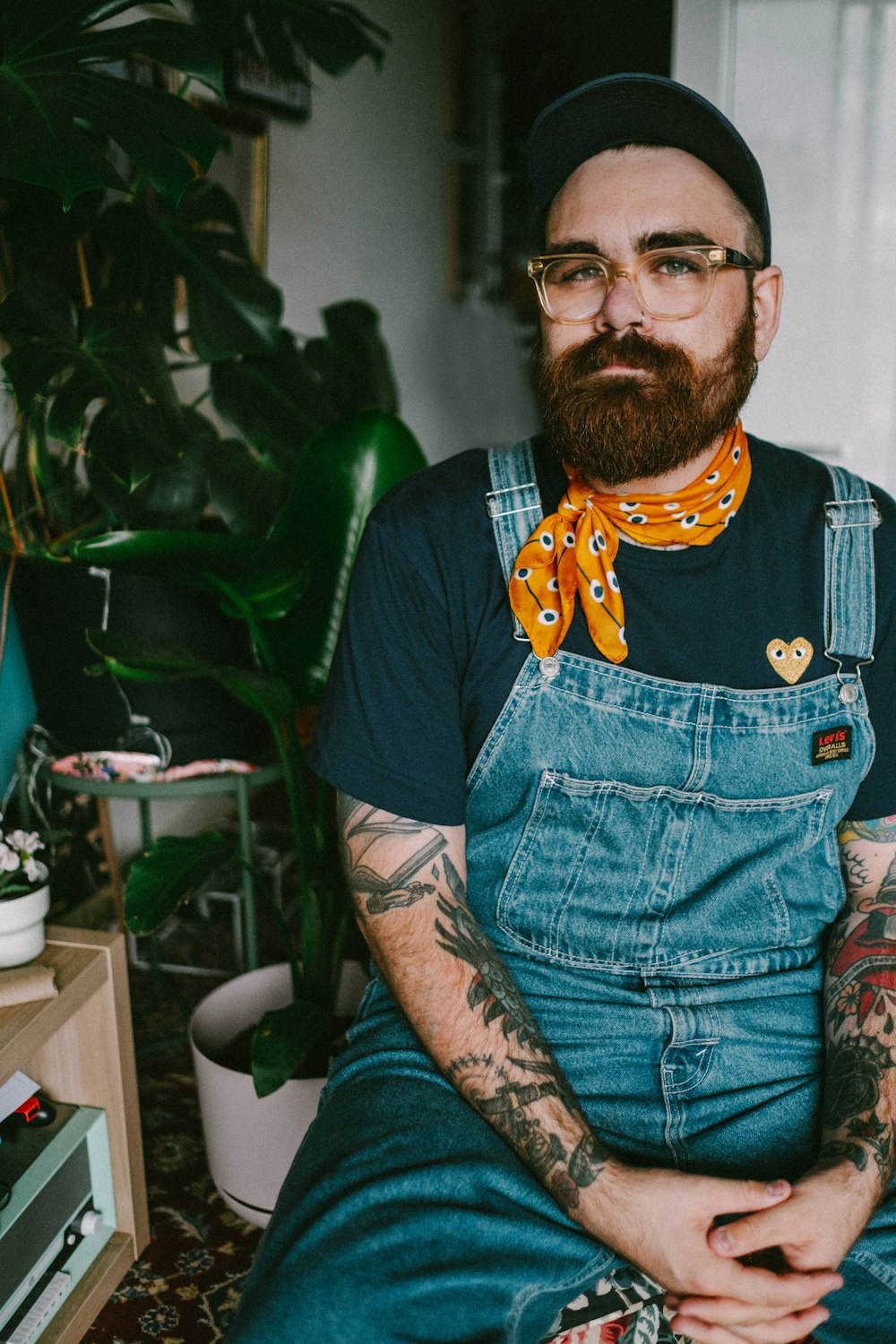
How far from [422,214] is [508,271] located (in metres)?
0.93

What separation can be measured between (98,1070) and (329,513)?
773mm

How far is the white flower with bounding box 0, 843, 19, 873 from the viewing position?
125 cm

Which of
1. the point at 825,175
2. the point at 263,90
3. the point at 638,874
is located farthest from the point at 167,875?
the point at 263,90

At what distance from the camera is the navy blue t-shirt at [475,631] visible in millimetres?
1067

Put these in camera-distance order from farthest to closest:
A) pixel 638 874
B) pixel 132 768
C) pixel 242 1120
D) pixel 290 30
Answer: pixel 132 768
pixel 290 30
pixel 242 1120
pixel 638 874

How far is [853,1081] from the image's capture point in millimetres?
1001

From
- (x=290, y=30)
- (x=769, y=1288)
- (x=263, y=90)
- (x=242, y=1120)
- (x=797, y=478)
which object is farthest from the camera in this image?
(x=263, y=90)

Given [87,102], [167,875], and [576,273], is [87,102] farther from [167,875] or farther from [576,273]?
[167,875]

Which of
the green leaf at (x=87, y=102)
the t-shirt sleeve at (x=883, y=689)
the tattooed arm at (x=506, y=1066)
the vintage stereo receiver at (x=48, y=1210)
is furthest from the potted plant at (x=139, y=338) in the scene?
the t-shirt sleeve at (x=883, y=689)

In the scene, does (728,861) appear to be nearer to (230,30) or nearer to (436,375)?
(230,30)

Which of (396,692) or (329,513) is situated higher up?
(329,513)

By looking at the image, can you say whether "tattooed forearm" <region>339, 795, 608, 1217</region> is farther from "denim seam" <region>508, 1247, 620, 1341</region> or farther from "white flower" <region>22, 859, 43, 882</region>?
"white flower" <region>22, 859, 43, 882</region>

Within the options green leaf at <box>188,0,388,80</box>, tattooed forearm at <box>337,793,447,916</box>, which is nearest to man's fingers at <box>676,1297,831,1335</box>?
tattooed forearm at <box>337,793,447,916</box>

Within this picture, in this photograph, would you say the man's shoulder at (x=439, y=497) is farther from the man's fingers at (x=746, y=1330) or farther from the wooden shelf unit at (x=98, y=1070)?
the man's fingers at (x=746, y=1330)
